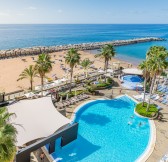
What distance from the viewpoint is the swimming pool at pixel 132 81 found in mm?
41688

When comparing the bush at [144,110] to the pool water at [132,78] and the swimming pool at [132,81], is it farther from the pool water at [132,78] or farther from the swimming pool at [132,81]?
the pool water at [132,78]

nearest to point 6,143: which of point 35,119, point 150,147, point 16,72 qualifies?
point 35,119

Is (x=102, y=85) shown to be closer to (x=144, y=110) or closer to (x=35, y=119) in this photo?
(x=144, y=110)

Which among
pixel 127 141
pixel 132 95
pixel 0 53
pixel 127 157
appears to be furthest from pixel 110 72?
pixel 0 53

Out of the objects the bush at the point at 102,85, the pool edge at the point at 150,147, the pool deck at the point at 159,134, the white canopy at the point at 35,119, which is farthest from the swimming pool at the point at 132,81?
the white canopy at the point at 35,119

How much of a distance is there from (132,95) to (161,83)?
11.1 m

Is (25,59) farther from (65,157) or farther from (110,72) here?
(65,157)

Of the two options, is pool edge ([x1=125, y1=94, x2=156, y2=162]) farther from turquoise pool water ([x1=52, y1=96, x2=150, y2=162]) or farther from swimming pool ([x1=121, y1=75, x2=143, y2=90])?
swimming pool ([x1=121, y1=75, x2=143, y2=90])

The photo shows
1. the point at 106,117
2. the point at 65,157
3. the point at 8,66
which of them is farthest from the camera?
the point at 8,66

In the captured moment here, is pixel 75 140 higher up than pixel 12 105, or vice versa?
pixel 12 105

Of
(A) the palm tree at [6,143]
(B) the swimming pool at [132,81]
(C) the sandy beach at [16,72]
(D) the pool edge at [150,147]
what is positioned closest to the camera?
(A) the palm tree at [6,143]

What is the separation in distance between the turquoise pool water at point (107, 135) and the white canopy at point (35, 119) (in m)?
2.90

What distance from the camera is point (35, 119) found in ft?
74.0

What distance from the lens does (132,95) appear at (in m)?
38.1
